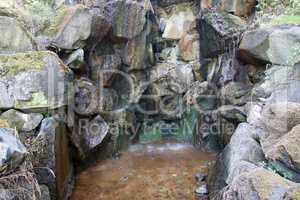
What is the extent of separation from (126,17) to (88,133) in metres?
3.61

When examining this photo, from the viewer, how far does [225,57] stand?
28.6 ft

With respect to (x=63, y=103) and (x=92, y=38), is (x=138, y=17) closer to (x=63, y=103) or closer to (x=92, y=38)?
(x=92, y=38)

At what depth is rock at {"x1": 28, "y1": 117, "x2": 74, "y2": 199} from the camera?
178 inches

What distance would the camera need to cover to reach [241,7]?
30.4ft

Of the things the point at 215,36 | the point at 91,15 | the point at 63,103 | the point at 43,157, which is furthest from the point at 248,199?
the point at 215,36

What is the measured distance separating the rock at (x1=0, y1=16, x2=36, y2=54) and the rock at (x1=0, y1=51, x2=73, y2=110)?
667 mm

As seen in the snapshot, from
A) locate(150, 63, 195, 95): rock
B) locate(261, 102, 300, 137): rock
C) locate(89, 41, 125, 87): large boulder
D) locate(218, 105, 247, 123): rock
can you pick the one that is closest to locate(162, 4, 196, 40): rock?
locate(150, 63, 195, 95): rock

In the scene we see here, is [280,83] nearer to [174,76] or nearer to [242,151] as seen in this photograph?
[242,151]

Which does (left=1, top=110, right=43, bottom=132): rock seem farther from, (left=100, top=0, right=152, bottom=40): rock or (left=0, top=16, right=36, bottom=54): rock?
(left=100, top=0, right=152, bottom=40): rock

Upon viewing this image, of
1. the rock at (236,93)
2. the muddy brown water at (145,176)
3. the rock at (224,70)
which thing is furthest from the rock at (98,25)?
the rock at (236,93)

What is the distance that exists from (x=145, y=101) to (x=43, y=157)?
20.1ft

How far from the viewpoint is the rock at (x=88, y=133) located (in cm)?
673

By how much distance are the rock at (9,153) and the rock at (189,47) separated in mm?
8126

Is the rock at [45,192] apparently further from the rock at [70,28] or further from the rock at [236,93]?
the rock at [236,93]
